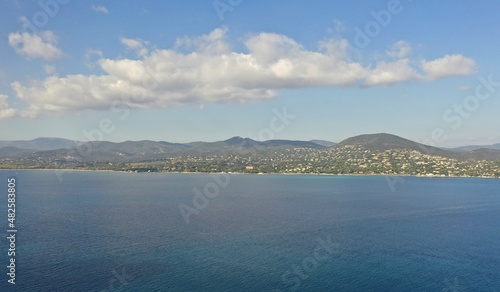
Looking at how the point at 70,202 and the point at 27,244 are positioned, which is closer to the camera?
the point at 27,244

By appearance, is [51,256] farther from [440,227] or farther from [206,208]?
[440,227]

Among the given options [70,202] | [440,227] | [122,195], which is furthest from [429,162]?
[70,202]

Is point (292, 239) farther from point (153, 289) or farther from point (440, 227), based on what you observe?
point (440, 227)

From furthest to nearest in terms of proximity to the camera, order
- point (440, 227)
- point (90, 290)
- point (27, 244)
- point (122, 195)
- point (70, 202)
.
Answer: point (122, 195), point (70, 202), point (440, 227), point (27, 244), point (90, 290)

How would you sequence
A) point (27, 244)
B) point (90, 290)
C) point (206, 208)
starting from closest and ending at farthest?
point (90, 290), point (27, 244), point (206, 208)

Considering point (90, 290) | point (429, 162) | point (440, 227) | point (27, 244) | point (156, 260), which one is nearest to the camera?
point (90, 290)

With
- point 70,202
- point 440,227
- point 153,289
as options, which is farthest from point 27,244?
point 440,227
